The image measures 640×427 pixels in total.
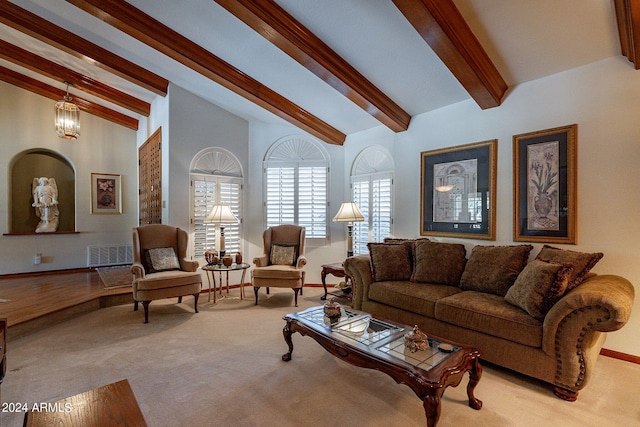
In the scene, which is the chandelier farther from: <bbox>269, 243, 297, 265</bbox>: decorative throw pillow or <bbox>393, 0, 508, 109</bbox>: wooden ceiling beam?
<bbox>393, 0, 508, 109</bbox>: wooden ceiling beam

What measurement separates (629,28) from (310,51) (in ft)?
8.56

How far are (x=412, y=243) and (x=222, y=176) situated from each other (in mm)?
3278

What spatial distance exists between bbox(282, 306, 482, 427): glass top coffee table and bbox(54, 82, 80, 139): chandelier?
5.13 m

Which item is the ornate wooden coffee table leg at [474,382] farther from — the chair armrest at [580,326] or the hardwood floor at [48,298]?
the hardwood floor at [48,298]

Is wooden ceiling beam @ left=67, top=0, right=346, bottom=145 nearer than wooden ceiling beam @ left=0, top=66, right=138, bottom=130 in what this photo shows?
Yes

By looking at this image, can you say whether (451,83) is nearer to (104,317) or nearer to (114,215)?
(104,317)

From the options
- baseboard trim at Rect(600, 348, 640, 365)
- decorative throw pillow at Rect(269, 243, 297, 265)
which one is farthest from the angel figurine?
baseboard trim at Rect(600, 348, 640, 365)

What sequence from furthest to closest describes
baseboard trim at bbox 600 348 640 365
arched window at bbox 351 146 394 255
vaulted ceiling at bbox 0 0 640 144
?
arched window at bbox 351 146 394 255, baseboard trim at bbox 600 348 640 365, vaulted ceiling at bbox 0 0 640 144

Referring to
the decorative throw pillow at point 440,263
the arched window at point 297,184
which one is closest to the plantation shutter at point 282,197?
the arched window at point 297,184

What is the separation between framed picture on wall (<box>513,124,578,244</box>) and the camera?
3.06m

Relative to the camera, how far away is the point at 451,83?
3.57m

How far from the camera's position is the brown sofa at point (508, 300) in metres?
2.16

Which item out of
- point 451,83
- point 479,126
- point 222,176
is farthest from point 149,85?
point 479,126

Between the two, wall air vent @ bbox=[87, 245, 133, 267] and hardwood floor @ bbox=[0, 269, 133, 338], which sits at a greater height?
wall air vent @ bbox=[87, 245, 133, 267]
